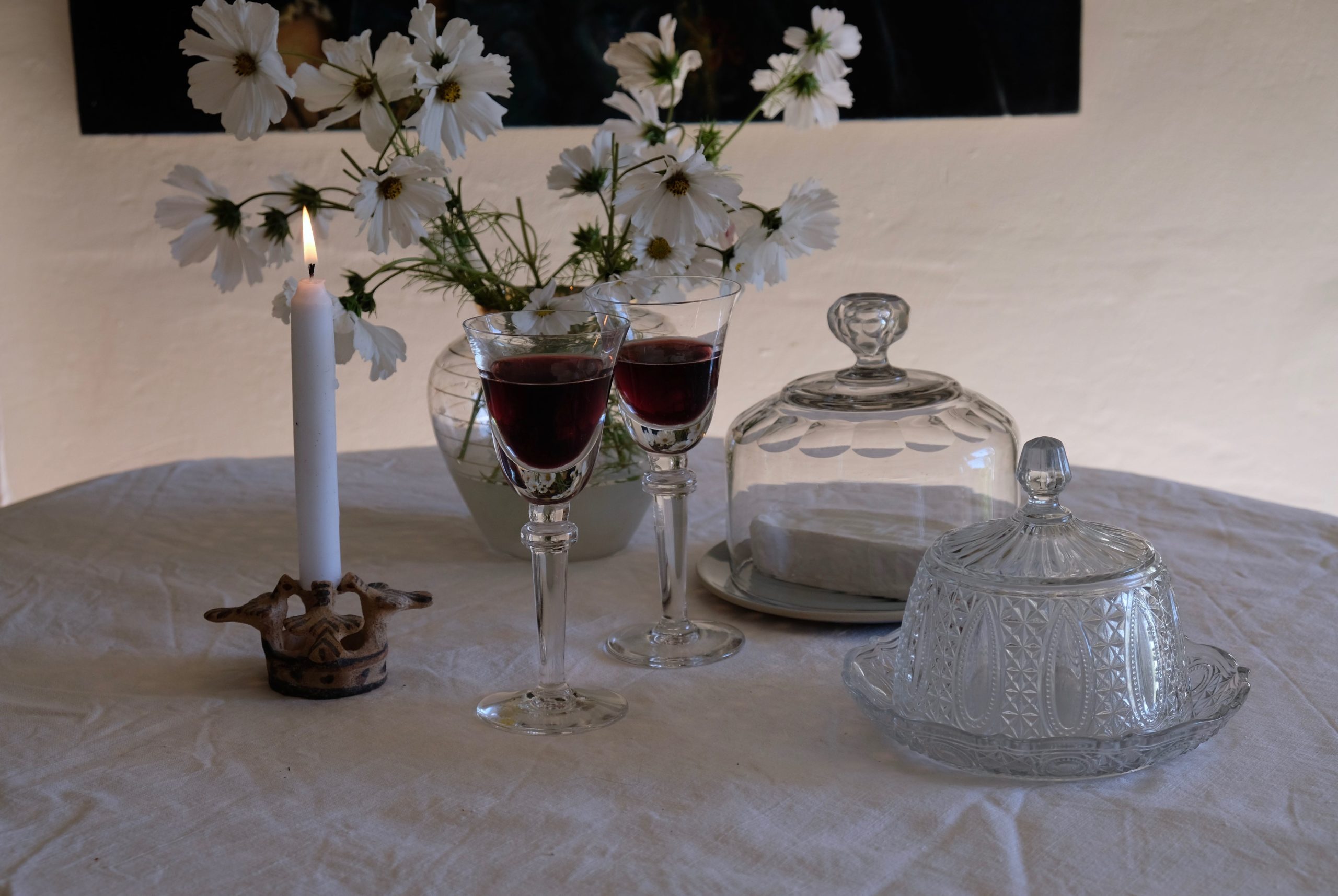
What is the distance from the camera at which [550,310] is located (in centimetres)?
87

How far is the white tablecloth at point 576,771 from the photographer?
1.77ft

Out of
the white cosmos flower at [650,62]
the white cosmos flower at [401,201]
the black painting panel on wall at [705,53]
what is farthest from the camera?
the black painting panel on wall at [705,53]

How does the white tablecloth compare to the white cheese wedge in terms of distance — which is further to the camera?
the white cheese wedge

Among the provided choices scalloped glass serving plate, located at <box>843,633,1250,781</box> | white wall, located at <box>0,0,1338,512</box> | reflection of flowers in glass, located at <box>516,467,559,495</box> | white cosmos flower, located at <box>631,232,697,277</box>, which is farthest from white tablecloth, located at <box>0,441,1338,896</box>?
white wall, located at <box>0,0,1338,512</box>

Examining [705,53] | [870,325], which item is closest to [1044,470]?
[870,325]

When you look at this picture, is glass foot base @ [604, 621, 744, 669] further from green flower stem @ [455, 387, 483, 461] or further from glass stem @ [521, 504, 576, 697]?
green flower stem @ [455, 387, 483, 461]

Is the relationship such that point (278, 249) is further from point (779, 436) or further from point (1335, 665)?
point (1335, 665)

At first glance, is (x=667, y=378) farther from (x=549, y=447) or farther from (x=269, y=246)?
(x=269, y=246)

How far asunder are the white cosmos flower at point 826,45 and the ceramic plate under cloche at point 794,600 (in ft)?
1.32

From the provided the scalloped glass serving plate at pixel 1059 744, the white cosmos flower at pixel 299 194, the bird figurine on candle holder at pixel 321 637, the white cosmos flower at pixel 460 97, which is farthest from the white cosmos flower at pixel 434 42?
the scalloped glass serving plate at pixel 1059 744

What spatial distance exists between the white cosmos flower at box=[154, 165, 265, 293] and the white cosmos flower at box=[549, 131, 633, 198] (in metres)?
0.21

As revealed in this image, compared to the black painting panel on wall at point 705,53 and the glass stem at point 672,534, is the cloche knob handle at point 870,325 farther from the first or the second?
the black painting panel on wall at point 705,53

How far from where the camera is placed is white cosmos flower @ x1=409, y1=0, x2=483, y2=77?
789mm

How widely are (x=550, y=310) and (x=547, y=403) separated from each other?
8.4 inches
